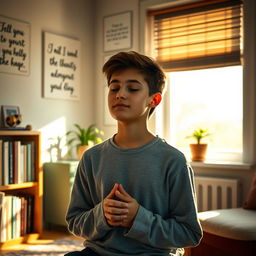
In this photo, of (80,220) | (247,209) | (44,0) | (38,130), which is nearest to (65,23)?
(44,0)

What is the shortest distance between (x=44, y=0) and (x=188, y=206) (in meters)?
3.17

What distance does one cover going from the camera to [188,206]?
972mm

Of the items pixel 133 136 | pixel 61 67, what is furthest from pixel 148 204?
pixel 61 67

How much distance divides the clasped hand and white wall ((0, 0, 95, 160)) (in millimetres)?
2556

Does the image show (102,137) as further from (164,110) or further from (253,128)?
(253,128)

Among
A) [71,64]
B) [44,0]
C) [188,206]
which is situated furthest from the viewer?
[71,64]

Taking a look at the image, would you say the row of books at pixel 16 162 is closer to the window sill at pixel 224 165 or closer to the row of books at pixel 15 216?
the row of books at pixel 15 216

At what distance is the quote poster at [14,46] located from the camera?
10.7 ft

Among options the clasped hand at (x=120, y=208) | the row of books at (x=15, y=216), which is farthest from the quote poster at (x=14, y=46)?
the clasped hand at (x=120, y=208)

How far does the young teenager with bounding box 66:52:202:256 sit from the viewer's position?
0.94 metres

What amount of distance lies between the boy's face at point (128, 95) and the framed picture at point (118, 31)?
2.91m

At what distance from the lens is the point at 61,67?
148 inches

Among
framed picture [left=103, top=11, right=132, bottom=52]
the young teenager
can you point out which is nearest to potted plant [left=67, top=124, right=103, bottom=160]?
framed picture [left=103, top=11, right=132, bottom=52]

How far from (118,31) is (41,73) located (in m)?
0.93
